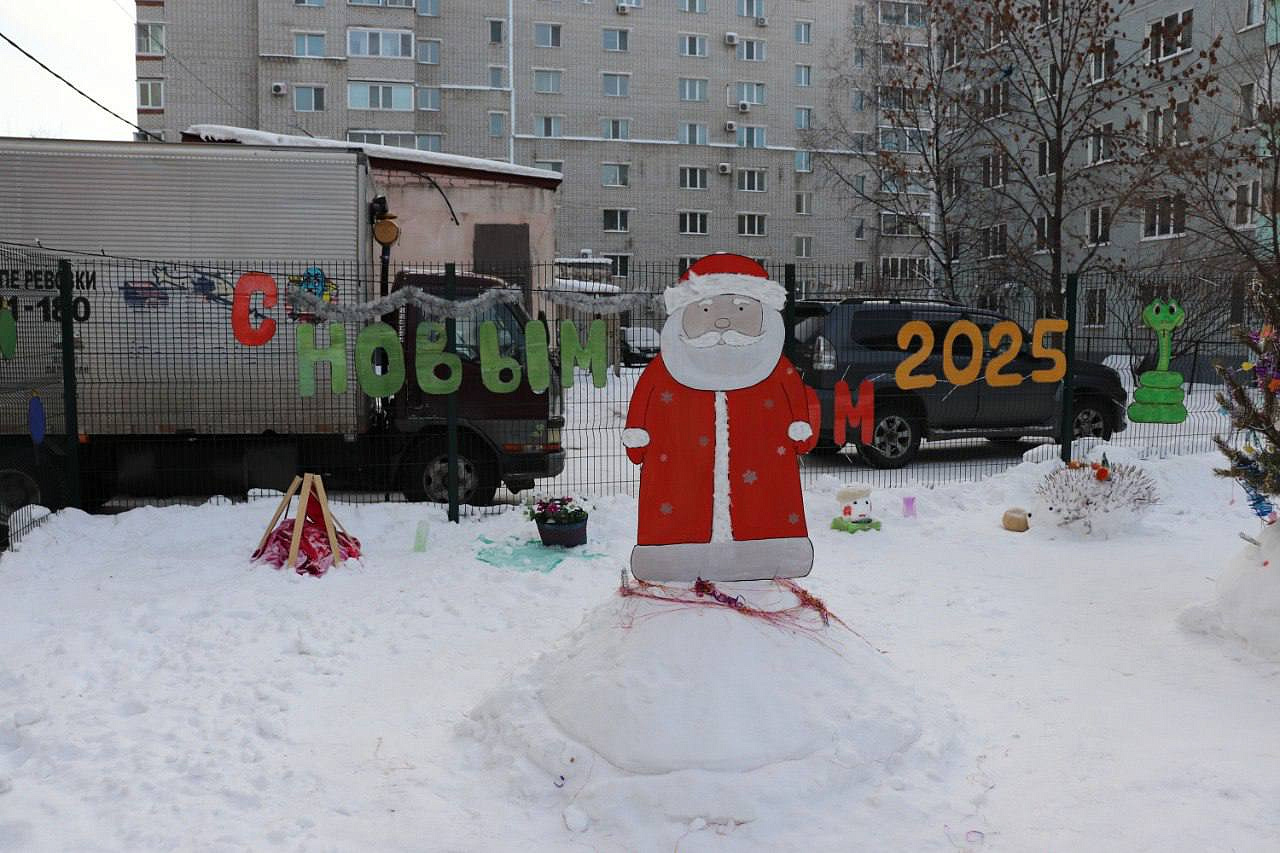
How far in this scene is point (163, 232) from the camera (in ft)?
31.5

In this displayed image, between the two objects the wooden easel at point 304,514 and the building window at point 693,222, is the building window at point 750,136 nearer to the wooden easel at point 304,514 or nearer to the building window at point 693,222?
the building window at point 693,222

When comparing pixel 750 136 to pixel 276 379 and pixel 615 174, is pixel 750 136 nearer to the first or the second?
pixel 615 174

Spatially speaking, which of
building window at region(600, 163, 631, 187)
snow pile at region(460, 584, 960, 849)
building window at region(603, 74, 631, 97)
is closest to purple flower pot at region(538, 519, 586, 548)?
snow pile at region(460, 584, 960, 849)

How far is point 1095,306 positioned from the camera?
12.0 m

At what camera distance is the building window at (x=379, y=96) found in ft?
141

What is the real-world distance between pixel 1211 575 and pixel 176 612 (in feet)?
23.8

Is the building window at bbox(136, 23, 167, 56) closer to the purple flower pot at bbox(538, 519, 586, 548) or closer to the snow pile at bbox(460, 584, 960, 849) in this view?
the purple flower pot at bbox(538, 519, 586, 548)

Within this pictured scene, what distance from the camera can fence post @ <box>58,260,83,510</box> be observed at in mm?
8766

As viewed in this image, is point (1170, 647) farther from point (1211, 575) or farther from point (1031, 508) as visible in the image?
point (1031, 508)

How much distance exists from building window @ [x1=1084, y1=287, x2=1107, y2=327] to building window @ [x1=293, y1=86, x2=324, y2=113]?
38.4 metres

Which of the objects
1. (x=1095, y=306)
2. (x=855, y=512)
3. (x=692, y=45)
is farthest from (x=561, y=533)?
(x=692, y=45)

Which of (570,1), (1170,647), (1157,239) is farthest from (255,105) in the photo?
(1170,647)

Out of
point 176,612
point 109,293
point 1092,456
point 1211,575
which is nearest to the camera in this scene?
point 176,612

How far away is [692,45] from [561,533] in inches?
1745
